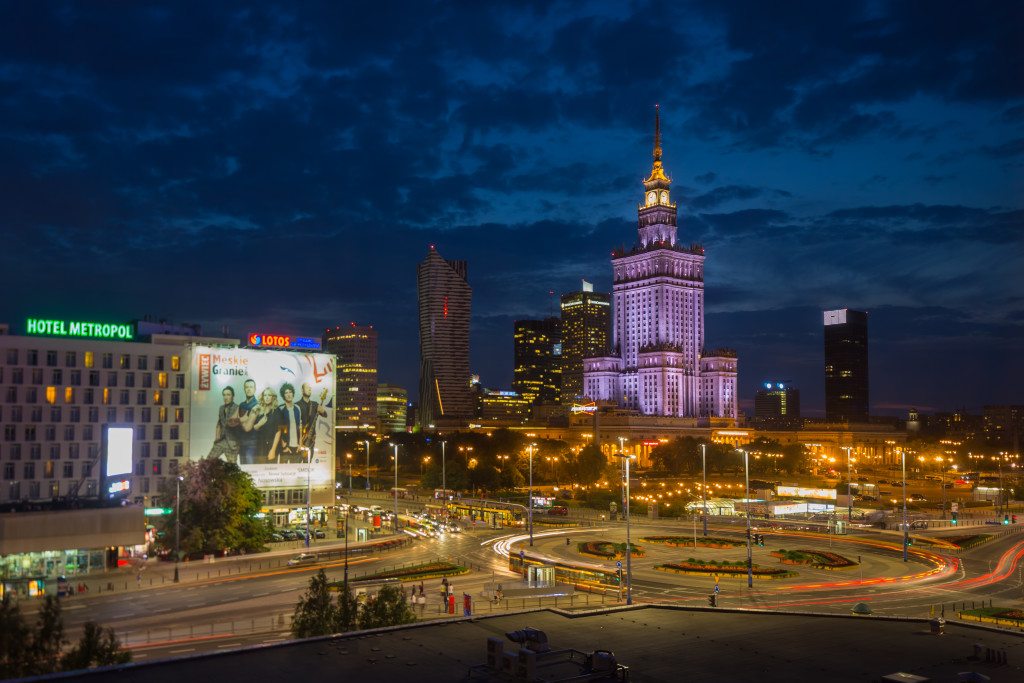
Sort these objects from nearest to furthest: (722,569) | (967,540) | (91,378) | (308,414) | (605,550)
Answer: (722,569) < (605,550) < (967,540) < (91,378) < (308,414)

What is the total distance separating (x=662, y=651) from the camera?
39.8 m

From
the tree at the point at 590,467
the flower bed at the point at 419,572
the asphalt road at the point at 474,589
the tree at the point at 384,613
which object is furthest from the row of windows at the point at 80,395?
the tree at the point at 590,467

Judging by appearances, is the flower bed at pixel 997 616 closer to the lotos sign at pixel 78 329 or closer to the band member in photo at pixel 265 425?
the band member in photo at pixel 265 425

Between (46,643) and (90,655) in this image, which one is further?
(46,643)

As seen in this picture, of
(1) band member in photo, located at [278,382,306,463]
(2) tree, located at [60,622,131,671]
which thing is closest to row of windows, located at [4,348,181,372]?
(1) band member in photo, located at [278,382,306,463]

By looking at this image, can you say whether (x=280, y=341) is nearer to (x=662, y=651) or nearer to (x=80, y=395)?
(x=80, y=395)

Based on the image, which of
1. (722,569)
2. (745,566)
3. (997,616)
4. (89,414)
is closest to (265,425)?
(89,414)

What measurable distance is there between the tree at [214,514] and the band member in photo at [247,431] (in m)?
28.5

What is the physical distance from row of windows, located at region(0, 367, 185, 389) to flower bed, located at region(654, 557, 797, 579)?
71799 mm

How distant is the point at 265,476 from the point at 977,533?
95.7 metres

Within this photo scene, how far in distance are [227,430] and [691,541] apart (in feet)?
214

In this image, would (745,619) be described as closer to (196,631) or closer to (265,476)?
(196,631)

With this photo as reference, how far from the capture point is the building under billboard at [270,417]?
12569 cm

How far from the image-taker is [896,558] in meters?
93.1
